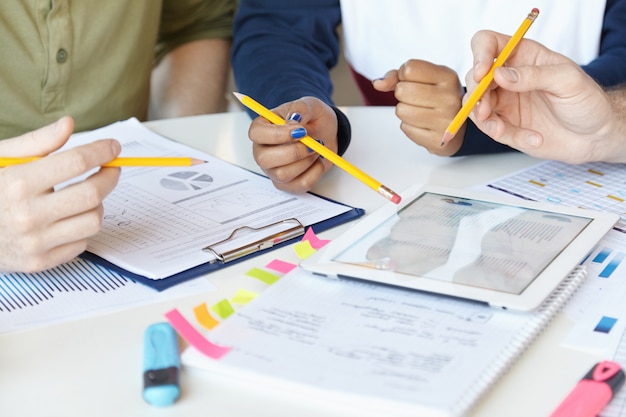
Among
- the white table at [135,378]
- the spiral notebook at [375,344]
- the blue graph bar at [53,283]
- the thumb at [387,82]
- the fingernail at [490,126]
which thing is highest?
the thumb at [387,82]

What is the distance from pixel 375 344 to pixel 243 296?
0.16 meters

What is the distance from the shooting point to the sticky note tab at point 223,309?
0.69 meters

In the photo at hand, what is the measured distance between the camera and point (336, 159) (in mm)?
865

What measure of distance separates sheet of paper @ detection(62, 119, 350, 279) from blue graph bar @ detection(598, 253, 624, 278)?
0.98 feet

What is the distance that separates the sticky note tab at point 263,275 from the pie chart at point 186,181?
0.78 feet

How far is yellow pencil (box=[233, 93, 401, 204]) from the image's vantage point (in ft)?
2.71

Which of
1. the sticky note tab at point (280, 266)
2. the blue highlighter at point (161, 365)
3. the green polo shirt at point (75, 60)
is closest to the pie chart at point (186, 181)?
the sticky note tab at point (280, 266)

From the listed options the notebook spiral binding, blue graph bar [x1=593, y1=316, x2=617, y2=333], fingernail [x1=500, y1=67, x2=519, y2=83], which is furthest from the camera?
fingernail [x1=500, y1=67, x2=519, y2=83]

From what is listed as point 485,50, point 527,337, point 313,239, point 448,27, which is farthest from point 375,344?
point 448,27

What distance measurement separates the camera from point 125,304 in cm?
73

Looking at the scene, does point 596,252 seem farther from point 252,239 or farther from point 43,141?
point 43,141

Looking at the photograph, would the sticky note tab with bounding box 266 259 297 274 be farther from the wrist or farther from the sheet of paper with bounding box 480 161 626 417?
the wrist

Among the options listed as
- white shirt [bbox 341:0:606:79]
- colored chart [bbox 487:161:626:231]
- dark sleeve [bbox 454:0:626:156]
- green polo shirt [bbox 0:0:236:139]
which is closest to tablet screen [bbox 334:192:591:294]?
colored chart [bbox 487:161:626:231]

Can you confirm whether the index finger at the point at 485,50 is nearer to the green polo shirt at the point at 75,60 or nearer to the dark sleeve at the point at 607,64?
the dark sleeve at the point at 607,64
